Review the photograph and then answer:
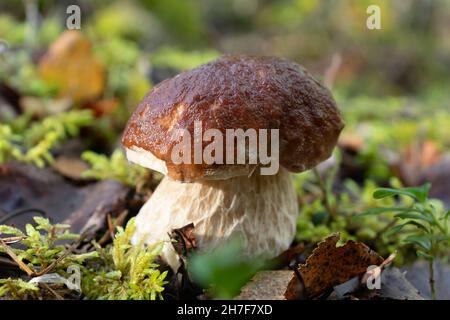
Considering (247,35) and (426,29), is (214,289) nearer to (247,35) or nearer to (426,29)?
(247,35)

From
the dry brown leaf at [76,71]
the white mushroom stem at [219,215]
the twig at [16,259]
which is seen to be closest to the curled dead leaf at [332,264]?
the white mushroom stem at [219,215]

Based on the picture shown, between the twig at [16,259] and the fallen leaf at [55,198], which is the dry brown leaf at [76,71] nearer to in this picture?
the fallen leaf at [55,198]

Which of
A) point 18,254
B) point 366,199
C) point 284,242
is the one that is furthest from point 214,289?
point 366,199

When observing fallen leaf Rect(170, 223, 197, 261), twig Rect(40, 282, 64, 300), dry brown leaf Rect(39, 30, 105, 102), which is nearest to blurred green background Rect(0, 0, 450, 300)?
dry brown leaf Rect(39, 30, 105, 102)

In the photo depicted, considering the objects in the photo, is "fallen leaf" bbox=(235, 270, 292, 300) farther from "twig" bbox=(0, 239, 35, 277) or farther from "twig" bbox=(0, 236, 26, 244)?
"twig" bbox=(0, 236, 26, 244)

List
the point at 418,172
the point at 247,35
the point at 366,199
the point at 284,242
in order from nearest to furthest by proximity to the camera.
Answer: the point at 284,242 → the point at 366,199 → the point at 418,172 → the point at 247,35

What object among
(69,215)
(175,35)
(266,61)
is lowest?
(69,215)
